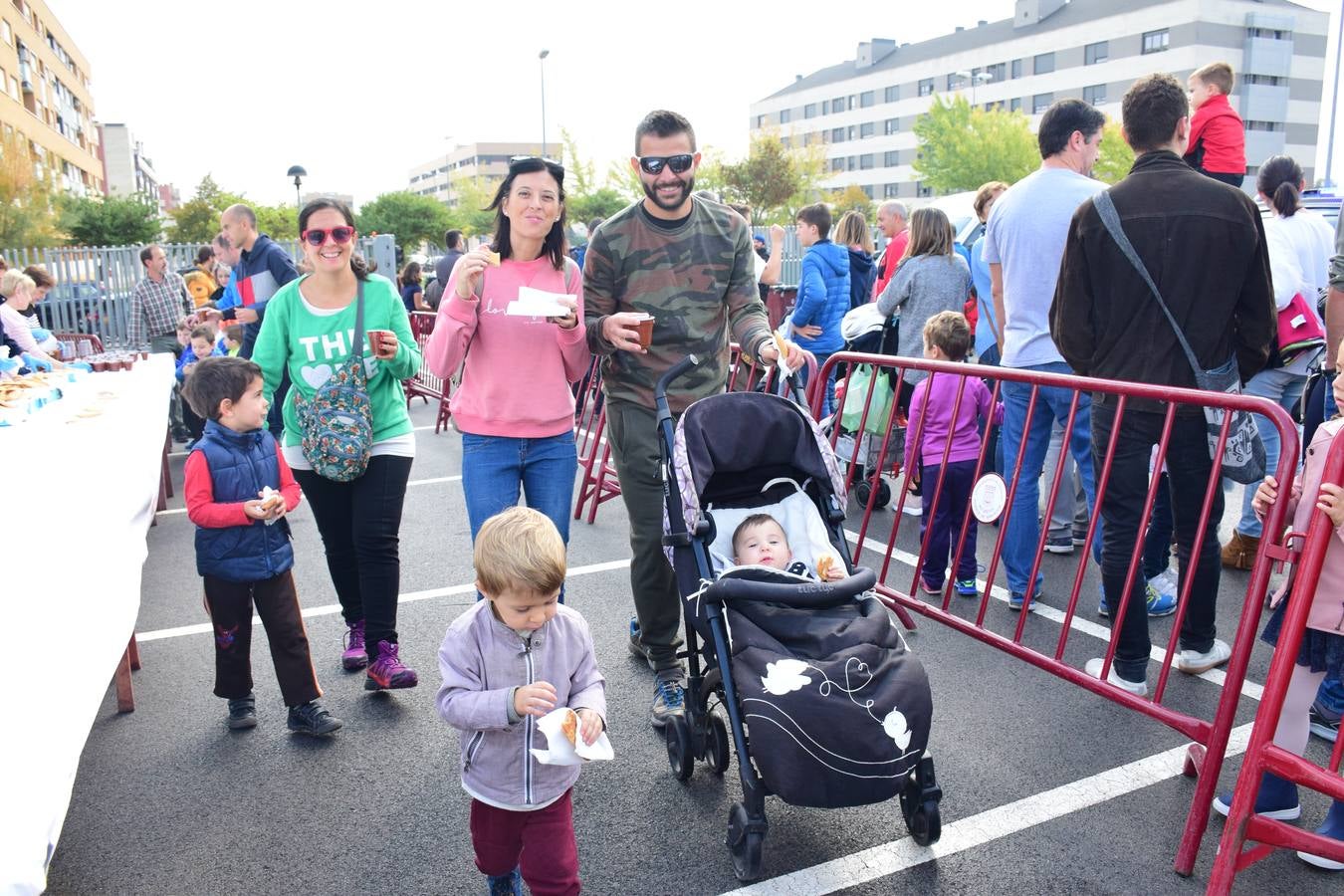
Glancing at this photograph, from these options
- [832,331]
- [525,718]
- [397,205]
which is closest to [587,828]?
[525,718]

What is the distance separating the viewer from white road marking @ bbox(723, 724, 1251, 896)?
9.57 ft

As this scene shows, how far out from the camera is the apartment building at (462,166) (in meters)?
150

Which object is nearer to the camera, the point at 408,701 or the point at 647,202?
the point at 647,202

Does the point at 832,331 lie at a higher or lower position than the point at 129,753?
higher

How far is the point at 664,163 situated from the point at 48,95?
253ft

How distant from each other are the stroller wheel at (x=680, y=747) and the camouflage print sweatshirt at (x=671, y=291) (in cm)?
131

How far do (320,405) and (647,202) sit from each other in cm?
158

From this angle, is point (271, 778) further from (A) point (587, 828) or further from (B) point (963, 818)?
(B) point (963, 818)

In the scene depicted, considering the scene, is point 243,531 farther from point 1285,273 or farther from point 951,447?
point 1285,273

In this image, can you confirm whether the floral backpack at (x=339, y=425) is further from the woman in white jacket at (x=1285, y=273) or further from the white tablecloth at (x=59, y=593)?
the woman in white jacket at (x=1285, y=273)

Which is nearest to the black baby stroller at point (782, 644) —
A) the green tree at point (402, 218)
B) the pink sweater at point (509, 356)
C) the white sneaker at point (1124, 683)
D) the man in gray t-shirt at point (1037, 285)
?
the pink sweater at point (509, 356)

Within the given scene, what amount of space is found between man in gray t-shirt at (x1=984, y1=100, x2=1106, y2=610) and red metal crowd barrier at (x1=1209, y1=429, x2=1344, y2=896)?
2.18 m

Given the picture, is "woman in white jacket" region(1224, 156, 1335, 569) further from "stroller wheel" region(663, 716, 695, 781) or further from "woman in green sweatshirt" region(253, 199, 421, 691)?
"woman in green sweatshirt" region(253, 199, 421, 691)

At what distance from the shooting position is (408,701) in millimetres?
4258
